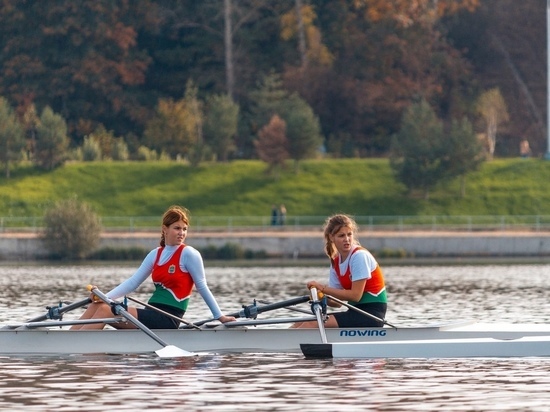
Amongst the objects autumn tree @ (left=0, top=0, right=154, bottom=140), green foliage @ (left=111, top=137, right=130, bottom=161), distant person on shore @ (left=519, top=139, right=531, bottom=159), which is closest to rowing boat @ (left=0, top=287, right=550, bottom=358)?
distant person on shore @ (left=519, top=139, right=531, bottom=159)

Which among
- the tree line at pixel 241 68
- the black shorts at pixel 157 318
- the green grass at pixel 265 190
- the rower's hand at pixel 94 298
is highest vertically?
the tree line at pixel 241 68

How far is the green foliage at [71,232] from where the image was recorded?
213ft

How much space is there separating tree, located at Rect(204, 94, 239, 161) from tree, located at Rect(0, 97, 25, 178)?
970 cm

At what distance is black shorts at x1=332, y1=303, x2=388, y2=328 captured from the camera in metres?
22.9

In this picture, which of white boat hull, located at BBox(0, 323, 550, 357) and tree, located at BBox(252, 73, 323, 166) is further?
tree, located at BBox(252, 73, 323, 166)

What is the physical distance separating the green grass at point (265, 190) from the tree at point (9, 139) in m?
0.80

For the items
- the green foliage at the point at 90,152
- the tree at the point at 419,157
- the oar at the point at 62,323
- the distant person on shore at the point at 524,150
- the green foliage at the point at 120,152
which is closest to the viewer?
the oar at the point at 62,323

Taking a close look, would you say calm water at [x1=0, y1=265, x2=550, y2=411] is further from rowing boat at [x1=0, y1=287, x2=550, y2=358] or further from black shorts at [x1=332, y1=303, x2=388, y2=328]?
black shorts at [x1=332, y1=303, x2=388, y2=328]

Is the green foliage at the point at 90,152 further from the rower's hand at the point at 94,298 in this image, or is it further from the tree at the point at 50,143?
the rower's hand at the point at 94,298

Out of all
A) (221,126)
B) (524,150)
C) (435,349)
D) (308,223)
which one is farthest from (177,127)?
(435,349)

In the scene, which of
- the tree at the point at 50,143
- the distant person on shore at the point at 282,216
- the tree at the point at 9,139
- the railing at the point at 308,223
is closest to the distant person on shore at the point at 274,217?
the distant person on shore at the point at 282,216

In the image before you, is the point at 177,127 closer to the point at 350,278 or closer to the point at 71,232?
the point at 71,232

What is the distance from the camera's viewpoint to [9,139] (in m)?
83.0

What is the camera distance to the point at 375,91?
301 feet
